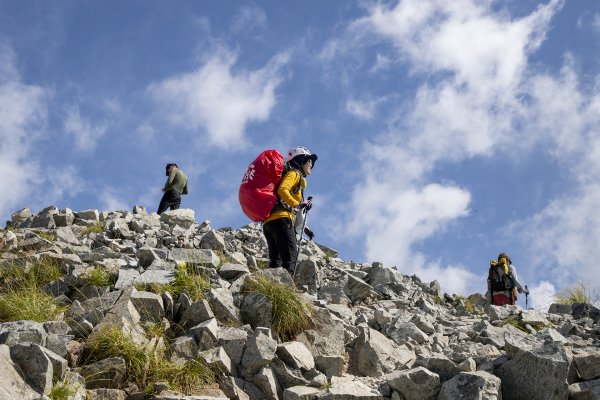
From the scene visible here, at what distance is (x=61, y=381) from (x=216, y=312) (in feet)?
8.18

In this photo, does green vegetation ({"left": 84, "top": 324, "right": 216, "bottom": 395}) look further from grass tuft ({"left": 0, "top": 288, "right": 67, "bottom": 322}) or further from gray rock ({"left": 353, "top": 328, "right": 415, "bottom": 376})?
gray rock ({"left": 353, "top": 328, "right": 415, "bottom": 376})

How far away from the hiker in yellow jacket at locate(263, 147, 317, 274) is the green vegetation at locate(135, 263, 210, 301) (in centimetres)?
161

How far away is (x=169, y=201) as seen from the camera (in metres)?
20.5

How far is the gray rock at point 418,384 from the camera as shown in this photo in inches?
268

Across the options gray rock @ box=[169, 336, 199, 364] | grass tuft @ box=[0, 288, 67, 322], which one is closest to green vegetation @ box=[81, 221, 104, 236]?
grass tuft @ box=[0, 288, 67, 322]

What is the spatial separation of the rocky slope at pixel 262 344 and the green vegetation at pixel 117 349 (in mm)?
101

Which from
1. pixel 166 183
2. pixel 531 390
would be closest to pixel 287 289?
pixel 531 390

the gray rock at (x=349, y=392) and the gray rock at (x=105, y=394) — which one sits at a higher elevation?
the gray rock at (x=349, y=392)

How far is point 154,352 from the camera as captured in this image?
22.3 feet

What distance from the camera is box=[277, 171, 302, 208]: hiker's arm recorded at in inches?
380

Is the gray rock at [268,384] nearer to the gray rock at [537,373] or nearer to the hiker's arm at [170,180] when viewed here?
the gray rock at [537,373]

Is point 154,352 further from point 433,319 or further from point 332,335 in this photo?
point 433,319

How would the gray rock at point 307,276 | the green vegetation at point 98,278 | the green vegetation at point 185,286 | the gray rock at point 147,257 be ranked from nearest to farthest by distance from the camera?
the green vegetation at point 185,286 → the green vegetation at point 98,278 → the gray rock at point 147,257 → the gray rock at point 307,276

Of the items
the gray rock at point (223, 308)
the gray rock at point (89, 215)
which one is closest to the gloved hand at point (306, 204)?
the gray rock at point (223, 308)
